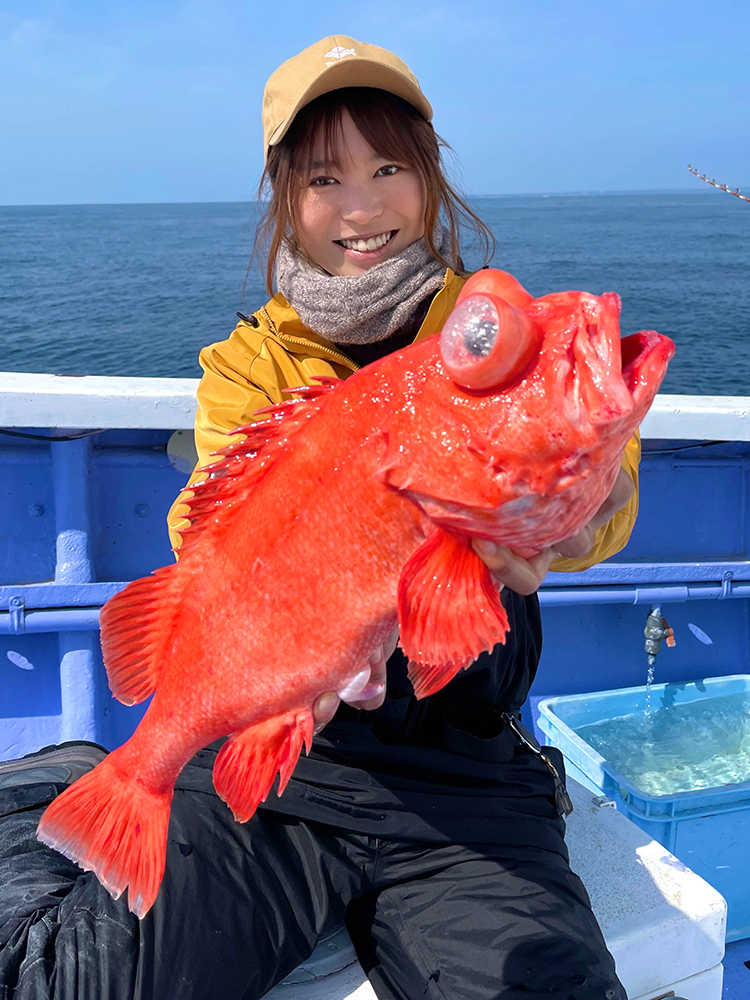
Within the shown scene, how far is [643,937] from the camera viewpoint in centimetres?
213

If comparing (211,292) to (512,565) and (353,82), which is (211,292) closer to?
(353,82)

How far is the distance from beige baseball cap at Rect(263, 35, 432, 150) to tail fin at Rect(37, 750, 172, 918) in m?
1.81

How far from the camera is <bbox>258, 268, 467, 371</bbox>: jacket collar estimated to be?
255cm

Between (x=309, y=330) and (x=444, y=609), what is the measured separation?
1459 millimetres

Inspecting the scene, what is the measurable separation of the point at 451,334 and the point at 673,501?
3.00 metres

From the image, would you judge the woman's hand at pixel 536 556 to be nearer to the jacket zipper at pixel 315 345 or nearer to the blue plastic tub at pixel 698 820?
the jacket zipper at pixel 315 345

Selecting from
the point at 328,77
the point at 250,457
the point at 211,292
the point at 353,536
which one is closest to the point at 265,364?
the point at 328,77

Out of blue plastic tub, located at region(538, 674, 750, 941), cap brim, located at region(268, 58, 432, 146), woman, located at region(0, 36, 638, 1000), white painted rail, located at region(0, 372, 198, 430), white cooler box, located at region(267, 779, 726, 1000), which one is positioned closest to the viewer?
woman, located at region(0, 36, 638, 1000)

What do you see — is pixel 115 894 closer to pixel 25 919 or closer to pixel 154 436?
pixel 25 919

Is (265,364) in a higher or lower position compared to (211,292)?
lower

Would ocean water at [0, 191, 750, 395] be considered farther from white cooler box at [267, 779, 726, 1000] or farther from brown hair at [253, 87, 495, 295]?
white cooler box at [267, 779, 726, 1000]

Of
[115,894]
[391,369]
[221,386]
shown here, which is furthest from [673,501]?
[115,894]

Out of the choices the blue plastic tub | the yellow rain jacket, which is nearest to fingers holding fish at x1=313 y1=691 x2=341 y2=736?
the yellow rain jacket

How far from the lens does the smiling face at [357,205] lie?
98.6 inches
